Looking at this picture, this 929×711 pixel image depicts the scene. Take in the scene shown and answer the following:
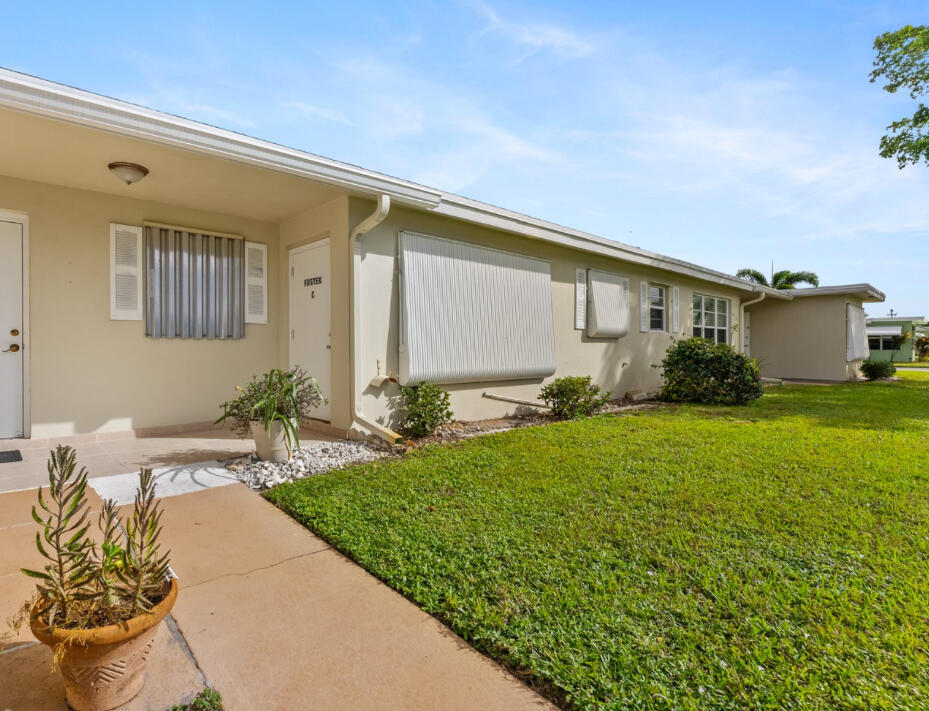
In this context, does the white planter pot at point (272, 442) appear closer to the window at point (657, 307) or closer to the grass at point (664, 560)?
the grass at point (664, 560)

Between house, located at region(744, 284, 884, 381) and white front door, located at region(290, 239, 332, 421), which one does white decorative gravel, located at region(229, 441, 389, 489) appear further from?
house, located at region(744, 284, 884, 381)

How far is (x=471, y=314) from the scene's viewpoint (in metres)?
6.45

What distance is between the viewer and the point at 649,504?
3.43 m

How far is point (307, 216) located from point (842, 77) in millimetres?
8418

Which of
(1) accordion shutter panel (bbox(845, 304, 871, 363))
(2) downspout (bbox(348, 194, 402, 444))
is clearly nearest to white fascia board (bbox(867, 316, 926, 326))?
(1) accordion shutter panel (bbox(845, 304, 871, 363))

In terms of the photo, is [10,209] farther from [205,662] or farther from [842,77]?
[842,77]

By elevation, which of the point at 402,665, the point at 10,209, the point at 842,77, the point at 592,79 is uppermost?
the point at 842,77

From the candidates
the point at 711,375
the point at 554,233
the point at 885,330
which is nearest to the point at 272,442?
the point at 554,233

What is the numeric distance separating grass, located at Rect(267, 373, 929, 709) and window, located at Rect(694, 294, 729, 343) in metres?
6.98

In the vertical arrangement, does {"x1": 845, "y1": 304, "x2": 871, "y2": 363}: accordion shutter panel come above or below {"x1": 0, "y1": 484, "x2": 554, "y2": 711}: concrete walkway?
above

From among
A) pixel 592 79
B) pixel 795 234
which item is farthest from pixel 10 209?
pixel 795 234

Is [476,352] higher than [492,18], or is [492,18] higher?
[492,18]

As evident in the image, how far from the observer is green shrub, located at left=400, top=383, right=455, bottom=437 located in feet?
17.8

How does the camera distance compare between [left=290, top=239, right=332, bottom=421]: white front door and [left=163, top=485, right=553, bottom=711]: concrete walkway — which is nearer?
[left=163, top=485, right=553, bottom=711]: concrete walkway
